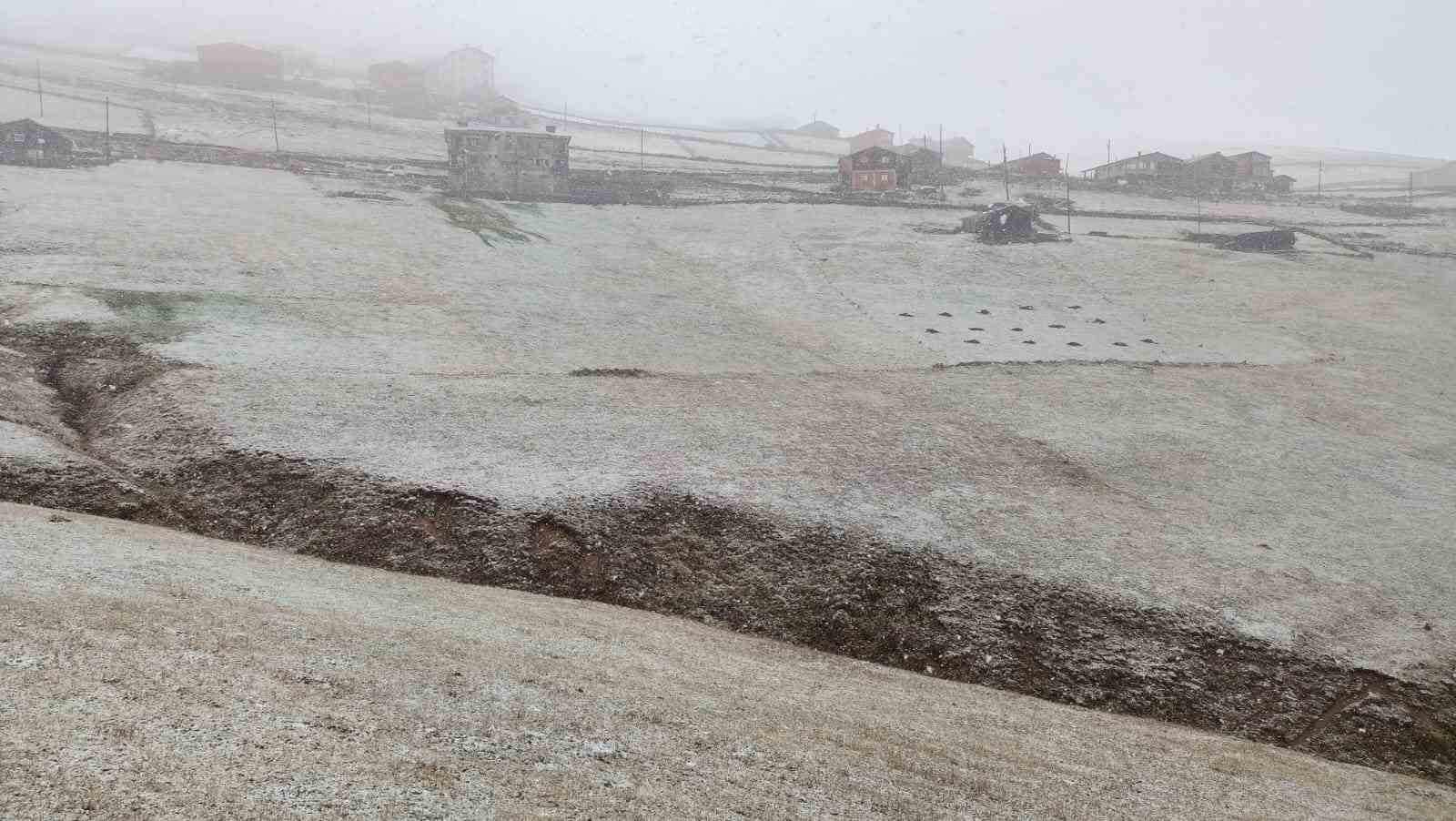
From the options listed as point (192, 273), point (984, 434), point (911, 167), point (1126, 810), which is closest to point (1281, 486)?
point (984, 434)

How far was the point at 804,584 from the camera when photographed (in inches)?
752

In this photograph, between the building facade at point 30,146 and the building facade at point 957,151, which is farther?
the building facade at point 957,151

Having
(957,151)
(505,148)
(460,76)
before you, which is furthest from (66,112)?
(957,151)

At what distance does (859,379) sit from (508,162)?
48.1m

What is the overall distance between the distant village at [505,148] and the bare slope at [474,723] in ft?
201

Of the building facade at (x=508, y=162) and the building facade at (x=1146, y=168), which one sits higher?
the building facade at (x=1146, y=168)

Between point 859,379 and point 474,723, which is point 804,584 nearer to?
point 474,723

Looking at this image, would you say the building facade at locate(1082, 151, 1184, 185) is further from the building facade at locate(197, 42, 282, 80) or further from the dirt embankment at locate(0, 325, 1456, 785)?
the building facade at locate(197, 42, 282, 80)

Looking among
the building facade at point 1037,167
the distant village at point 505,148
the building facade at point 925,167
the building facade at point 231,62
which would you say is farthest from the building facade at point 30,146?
the building facade at point 1037,167

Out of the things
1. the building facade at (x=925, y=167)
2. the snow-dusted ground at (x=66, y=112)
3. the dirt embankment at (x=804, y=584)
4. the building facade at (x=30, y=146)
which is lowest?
the dirt embankment at (x=804, y=584)

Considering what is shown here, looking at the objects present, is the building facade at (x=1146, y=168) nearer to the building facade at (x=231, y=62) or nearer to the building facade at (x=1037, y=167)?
the building facade at (x=1037, y=167)

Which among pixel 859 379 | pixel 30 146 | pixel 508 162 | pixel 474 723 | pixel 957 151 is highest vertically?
pixel 957 151

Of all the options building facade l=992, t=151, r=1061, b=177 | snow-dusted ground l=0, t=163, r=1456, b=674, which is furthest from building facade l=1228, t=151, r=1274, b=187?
snow-dusted ground l=0, t=163, r=1456, b=674

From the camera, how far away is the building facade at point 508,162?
7169 centimetres
